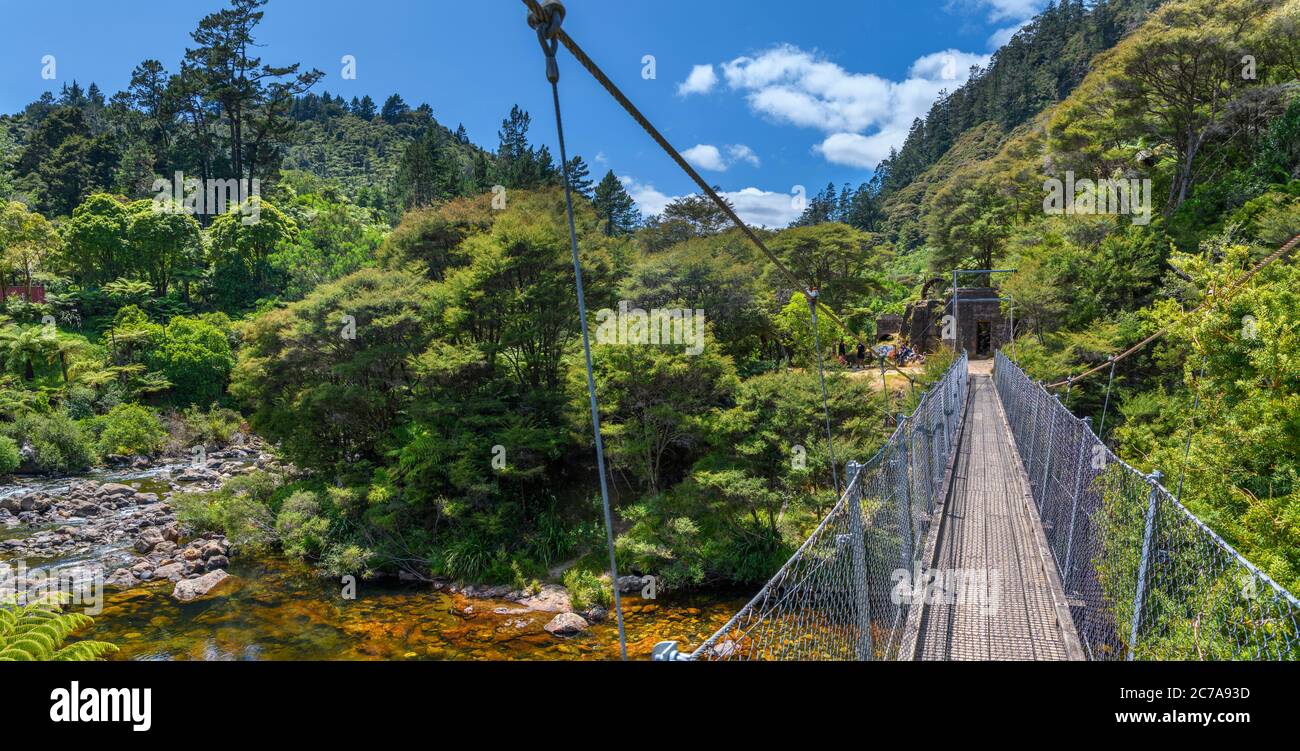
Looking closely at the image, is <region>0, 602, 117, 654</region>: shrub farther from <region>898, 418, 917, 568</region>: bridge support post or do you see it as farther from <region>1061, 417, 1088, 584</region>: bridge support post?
<region>1061, 417, 1088, 584</region>: bridge support post

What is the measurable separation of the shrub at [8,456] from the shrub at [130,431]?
193 centimetres

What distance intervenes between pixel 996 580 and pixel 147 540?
16756 millimetres

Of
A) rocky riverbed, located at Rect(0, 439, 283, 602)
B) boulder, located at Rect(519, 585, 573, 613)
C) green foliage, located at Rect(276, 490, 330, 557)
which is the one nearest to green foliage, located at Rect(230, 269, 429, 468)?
green foliage, located at Rect(276, 490, 330, 557)

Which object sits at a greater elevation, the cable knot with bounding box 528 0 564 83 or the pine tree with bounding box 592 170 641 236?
the pine tree with bounding box 592 170 641 236

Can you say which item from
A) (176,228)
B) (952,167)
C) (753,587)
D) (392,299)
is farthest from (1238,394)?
(952,167)

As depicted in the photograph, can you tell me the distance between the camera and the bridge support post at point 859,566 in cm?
270

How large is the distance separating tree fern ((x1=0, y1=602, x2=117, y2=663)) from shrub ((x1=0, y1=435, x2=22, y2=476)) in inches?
584

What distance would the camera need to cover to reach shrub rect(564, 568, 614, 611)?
452 inches

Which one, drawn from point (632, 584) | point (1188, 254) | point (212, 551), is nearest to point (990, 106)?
point (1188, 254)

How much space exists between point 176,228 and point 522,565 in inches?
1041

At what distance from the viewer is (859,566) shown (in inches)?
108

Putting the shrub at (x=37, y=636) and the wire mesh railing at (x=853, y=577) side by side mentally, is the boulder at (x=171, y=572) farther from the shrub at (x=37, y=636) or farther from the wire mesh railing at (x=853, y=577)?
the wire mesh railing at (x=853, y=577)

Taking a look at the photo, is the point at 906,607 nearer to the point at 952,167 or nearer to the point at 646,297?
the point at 646,297

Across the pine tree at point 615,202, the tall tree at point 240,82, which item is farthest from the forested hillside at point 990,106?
the tall tree at point 240,82
